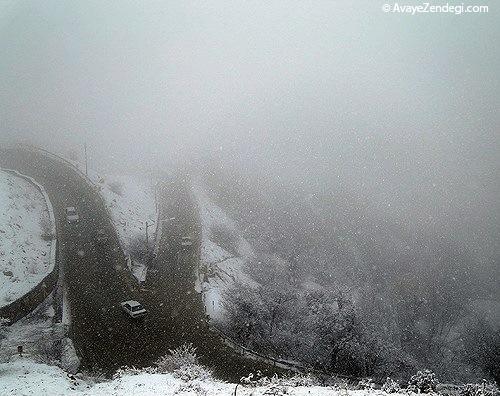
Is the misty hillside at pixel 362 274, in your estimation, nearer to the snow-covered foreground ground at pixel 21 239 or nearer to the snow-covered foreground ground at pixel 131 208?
the snow-covered foreground ground at pixel 131 208

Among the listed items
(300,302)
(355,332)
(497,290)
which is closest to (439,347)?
(300,302)

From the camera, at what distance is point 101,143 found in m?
118

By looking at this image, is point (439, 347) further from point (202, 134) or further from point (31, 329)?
point (202, 134)

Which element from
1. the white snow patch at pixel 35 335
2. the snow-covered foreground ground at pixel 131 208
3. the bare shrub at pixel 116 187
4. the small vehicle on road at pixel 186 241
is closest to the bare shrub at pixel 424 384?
the white snow patch at pixel 35 335

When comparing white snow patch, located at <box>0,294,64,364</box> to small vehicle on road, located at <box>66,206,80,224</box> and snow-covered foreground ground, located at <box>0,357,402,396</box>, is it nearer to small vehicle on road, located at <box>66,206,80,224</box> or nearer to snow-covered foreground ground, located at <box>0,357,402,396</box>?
snow-covered foreground ground, located at <box>0,357,402,396</box>

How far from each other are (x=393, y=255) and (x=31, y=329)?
6387 centimetres

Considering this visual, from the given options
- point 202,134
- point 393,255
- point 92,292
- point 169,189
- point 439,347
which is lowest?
point 439,347

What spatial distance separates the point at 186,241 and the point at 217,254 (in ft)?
13.3

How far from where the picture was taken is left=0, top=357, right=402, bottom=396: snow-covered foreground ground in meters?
14.6

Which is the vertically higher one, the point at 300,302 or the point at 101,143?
the point at 101,143

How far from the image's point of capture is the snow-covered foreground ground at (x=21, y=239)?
29672 millimetres

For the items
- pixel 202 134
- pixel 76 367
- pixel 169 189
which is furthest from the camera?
pixel 202 134

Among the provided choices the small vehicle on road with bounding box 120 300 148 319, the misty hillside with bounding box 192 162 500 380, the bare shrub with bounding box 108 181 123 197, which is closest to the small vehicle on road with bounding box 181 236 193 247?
the misty hillside with bounding box 192 162 500 380

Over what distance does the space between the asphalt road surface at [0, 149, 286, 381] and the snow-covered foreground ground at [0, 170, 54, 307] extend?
1.59m
